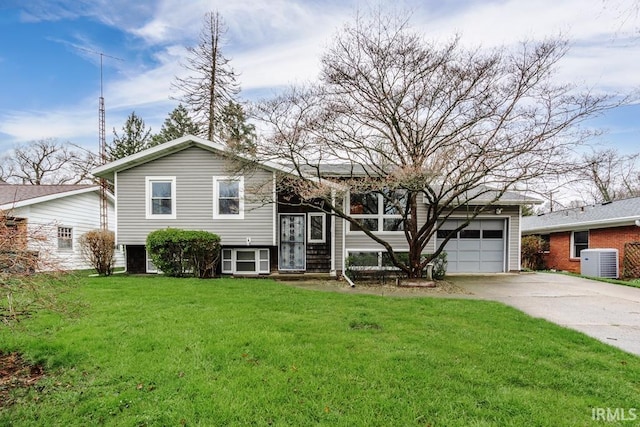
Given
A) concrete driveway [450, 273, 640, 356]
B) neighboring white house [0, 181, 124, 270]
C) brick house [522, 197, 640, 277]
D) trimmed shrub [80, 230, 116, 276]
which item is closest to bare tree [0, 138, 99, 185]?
neighboring white house [0, 181, 124, 270]

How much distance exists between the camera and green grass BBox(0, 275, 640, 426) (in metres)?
3.13

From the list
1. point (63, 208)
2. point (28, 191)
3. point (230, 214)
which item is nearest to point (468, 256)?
point (230, 214)

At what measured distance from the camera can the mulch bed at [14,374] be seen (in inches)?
141

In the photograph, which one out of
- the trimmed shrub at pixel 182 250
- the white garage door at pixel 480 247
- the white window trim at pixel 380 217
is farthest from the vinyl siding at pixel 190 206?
the white garage door at pixel 480 247

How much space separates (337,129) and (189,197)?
5.71 m

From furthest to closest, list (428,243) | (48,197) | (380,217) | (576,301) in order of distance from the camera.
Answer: (48,197), (428,243), (380,217), (576,301)

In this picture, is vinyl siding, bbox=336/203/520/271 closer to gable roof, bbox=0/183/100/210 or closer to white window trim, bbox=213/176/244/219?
white window trim, bbox=213/176/244/219

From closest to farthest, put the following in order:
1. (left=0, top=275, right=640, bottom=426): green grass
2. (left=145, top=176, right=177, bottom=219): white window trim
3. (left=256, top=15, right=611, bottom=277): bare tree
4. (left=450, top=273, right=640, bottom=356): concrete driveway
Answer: (left=0, top=275, right=640, bottom=426): green grass, (left=450, top=273, right=640, bottom=356): concrete driveway, (left=256, top=15, right=611, bottom=277): bare tree, (left=145, top=176, right=177, bottom=219): white window trim

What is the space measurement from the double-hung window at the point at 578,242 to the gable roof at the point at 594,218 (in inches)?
16.5

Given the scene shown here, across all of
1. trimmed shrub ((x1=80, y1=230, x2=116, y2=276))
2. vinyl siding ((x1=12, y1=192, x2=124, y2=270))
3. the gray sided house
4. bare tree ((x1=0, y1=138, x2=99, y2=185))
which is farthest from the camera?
bare tree ((x1=0, y1=138, x2=99, y2=185))

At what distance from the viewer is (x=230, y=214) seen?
12258 mm

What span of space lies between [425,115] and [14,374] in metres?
10.4

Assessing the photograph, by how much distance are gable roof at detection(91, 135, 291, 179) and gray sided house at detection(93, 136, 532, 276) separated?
0.10 ft

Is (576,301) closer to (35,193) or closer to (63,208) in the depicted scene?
(63,208)
